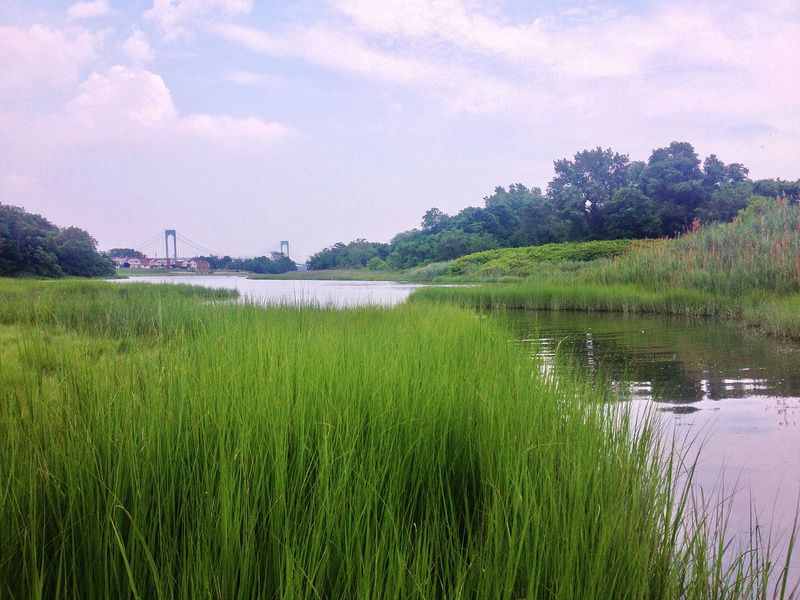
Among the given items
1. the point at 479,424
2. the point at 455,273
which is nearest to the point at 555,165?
the point at 455,273

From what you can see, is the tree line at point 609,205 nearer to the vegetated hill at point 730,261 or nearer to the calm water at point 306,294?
the vegetated hill at point 730,261

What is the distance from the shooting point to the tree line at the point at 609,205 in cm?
3956

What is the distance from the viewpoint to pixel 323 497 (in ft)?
6.10

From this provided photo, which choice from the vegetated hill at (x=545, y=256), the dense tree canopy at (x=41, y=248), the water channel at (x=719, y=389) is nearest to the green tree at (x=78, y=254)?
the dense tree canopy at (x=41, y=248)

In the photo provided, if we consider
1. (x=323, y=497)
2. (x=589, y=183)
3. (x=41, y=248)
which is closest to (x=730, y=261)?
(x=323, y=497)

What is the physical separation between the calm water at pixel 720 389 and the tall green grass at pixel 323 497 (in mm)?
516

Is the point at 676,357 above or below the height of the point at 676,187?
below

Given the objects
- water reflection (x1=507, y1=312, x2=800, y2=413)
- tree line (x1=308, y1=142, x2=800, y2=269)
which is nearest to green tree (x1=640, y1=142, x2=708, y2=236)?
tree line (x1=308, y1=142, x2=800, y2=269)

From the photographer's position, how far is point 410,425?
2521mm

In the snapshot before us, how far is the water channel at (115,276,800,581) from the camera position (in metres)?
3.40

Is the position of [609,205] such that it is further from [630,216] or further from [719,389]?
[719,389]

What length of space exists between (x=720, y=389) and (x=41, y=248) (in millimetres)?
15003

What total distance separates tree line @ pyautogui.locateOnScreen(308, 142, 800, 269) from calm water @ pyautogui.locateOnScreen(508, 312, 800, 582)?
28079mm

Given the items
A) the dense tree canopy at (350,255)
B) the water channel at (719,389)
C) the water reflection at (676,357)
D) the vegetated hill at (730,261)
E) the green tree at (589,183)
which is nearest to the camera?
the water channel at (719,389)
